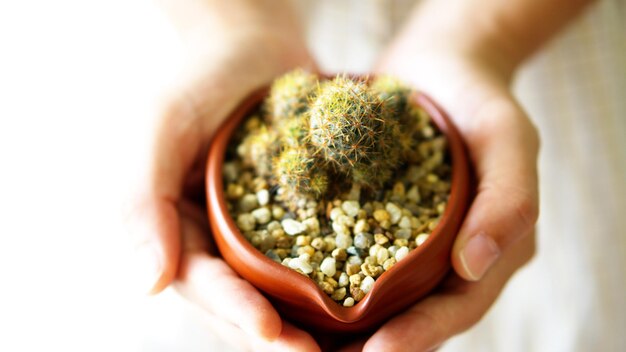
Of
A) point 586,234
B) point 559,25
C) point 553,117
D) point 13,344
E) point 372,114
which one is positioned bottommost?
point 586,234

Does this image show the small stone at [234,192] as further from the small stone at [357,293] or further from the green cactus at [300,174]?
the small stone at [357,293]

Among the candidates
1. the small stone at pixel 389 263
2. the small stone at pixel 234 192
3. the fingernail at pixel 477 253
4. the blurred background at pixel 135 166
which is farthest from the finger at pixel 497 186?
the blurred background at pixel 135 166

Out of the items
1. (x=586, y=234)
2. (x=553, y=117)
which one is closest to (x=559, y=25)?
(x=553, y=117)

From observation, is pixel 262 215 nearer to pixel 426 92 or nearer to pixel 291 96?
pixel 291 96

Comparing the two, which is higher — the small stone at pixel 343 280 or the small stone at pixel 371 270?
the small stone at pixel 371 270

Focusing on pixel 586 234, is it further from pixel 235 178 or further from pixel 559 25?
pixel 235 178

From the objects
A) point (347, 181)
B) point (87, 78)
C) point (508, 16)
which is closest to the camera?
point (347, 181)
